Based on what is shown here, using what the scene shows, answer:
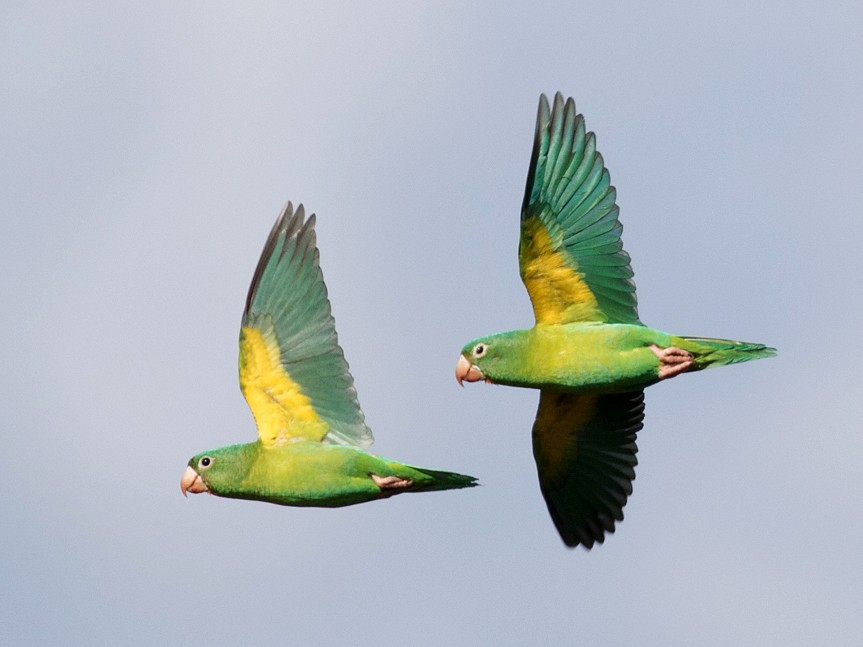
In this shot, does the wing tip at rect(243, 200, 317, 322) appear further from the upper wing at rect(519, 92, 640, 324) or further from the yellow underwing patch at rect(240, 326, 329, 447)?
the upper wing at rect(519, 92, 640, 324)

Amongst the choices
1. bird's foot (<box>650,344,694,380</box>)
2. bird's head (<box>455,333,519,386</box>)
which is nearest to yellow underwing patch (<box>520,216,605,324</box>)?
bird's head (<box>455,333,519,386</box>)

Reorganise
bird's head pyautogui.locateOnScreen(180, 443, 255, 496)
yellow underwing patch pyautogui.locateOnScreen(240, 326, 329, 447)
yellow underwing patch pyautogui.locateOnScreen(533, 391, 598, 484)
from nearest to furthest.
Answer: bird's head pyautogui.locateOnScreen(180, 443, 255, 496), yellow underwing patch pyautogui.locateOnScreen(240, 326, 329, 447), yellow underwing patch pyautogui.locateOnScreen(533, 391, 598, 484)

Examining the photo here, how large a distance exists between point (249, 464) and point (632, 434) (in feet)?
16.7

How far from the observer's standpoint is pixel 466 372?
67.3 feet

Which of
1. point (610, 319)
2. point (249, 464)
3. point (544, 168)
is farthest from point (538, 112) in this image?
point (249, 464)

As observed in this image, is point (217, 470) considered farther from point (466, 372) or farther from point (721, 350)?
point (721, 350)

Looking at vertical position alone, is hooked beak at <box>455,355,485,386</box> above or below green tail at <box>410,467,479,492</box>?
above

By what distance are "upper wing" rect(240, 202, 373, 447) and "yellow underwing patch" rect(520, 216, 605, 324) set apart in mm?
2466

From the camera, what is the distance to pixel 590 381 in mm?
19703

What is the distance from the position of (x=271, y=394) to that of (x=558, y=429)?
387 cm

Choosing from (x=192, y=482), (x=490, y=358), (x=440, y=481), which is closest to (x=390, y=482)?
(x=440, y=481)

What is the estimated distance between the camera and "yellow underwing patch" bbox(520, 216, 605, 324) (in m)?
20.2

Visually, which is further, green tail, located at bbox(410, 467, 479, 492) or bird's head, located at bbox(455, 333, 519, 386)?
bird's head, located at bbox(455, 333, 519, 386)

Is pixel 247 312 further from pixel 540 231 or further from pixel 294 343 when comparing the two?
pixel 540 231
